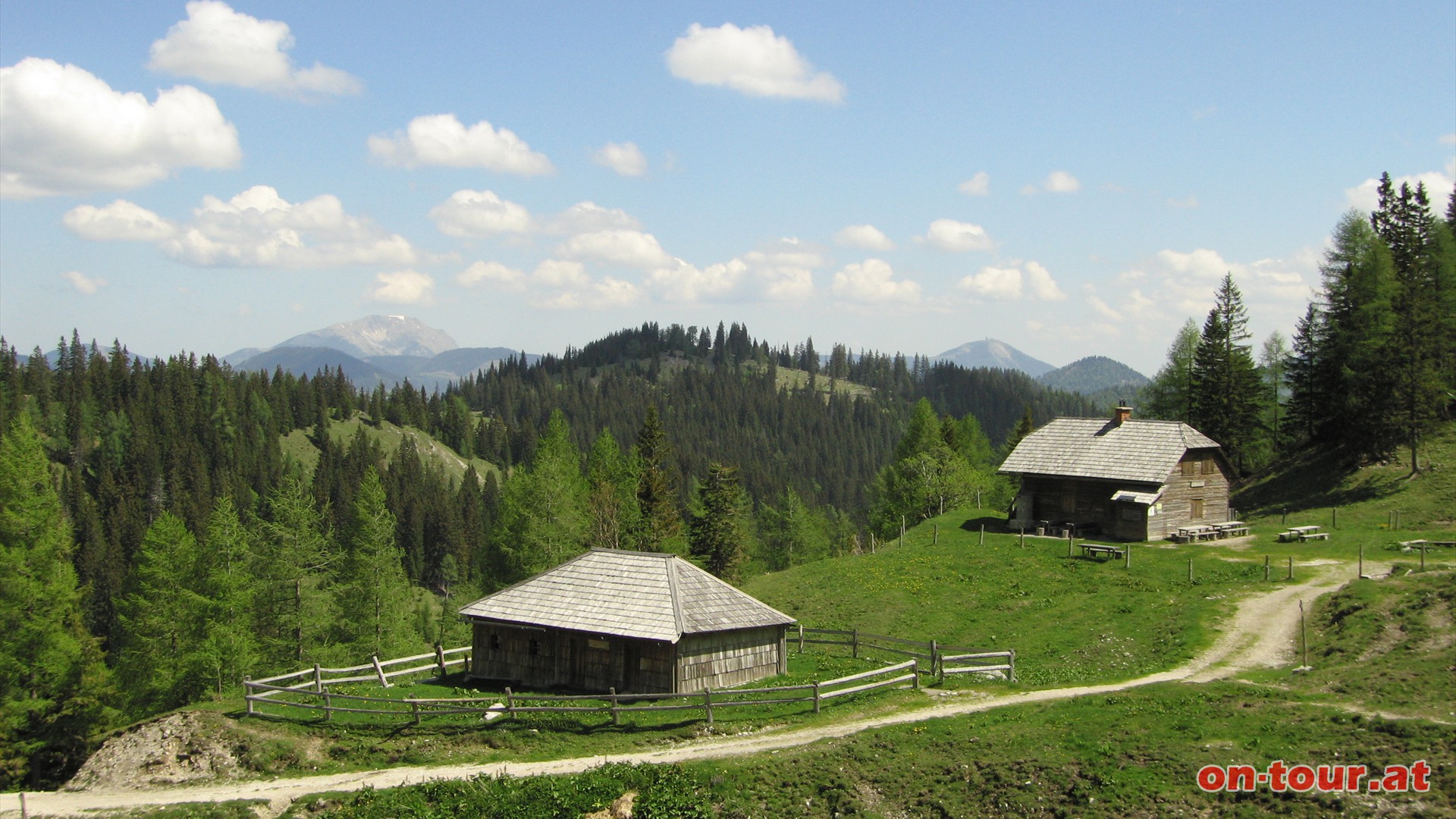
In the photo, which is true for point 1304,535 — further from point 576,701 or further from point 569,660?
point 576,701

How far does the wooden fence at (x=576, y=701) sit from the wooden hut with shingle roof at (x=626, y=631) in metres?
1.23

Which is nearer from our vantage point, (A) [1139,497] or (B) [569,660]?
(B) [569,660]

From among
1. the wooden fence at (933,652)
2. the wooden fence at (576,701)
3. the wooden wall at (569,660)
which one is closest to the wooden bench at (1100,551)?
the wooden fence at (933,652)

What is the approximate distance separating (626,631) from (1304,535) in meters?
37.0

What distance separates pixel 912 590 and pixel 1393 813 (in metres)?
26.0

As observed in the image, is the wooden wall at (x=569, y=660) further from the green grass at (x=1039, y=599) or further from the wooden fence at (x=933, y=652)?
the green grass at (x=1039, y=599)

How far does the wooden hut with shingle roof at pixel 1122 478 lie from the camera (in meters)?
50.4

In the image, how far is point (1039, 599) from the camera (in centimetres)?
3962

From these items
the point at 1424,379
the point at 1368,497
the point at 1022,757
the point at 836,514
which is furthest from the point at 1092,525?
the point at 836,514

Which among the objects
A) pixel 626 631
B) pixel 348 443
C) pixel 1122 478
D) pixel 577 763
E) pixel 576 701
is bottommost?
pixel 577 763

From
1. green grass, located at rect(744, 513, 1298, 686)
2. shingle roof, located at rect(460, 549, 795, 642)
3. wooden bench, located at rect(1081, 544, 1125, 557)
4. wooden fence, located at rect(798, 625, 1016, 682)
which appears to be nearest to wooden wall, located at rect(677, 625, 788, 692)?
shingle roof, located at rect(460, 549, 795, 642)

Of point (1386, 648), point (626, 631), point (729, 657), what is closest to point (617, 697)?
point (626, 631)

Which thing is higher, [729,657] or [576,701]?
[729,657]

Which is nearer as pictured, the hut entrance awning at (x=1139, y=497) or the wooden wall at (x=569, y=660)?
the wooden wall at (x=569, y=660)
